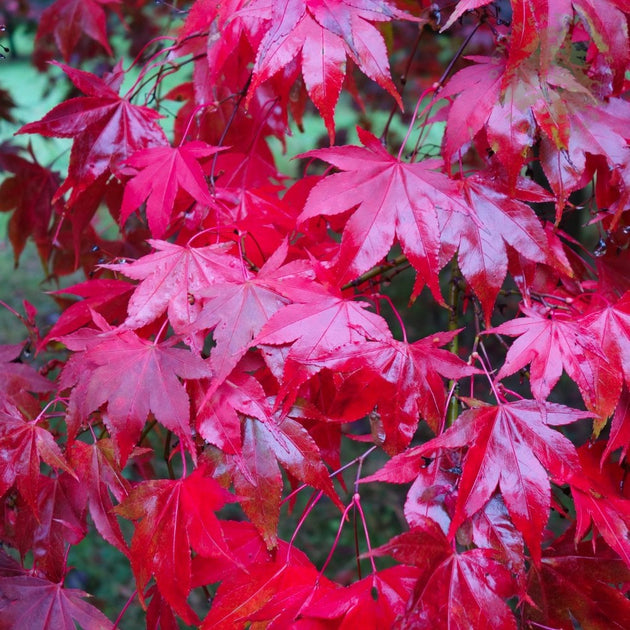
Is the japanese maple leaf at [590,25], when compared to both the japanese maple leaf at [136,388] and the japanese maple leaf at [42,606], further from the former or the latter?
the japanese maple leaf at [42,606]

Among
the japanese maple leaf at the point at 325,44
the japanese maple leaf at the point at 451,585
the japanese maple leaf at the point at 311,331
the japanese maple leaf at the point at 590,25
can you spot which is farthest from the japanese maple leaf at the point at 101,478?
the japanese maple leaf at the point at 590,25

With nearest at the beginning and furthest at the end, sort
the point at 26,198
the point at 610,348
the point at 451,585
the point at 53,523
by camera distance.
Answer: the point at 451,585
the point at 610,348
the point at 53,523
the point at 26,198

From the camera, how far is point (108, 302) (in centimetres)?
103

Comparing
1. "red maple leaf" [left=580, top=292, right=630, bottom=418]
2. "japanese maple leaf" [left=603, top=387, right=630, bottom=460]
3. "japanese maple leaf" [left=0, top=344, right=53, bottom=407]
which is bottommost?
"japanese maple leaf" [left=0, top=344, right=53, bottom=407]

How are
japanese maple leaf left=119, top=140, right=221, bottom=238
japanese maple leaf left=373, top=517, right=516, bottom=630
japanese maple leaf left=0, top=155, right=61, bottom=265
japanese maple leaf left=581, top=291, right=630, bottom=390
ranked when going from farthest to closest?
1. japanese maple leaf left=0, top=155, right=61, bottom=265
2. japanese maple leaf left=119, top=140, right=221, bottom=238
3. japanese maple leaf left=581, top=291, right=630, bottom=390
4. japanese maple leaf left=373, top=517, right=516, bottom=630

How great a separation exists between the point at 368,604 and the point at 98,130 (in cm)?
79

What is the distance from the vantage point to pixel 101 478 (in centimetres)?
92

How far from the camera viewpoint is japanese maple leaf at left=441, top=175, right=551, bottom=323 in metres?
0.85

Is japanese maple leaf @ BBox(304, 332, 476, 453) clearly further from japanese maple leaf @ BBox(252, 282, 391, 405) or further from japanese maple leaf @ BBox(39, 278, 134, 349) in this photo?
japanese maple leaf @ BBox(39, 278, 134, 349)

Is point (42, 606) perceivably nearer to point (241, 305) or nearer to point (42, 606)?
point (42, 606)

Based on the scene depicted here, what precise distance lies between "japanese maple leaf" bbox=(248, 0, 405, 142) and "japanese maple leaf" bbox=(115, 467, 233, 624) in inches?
18.9

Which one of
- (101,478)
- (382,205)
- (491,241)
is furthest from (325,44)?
(101,478)

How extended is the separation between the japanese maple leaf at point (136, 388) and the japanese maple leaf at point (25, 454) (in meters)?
0.07

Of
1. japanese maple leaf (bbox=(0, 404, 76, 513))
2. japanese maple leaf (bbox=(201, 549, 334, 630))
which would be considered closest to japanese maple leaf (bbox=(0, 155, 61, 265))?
japanese maple leaf (bbox=(0, 404, 76, 513))
